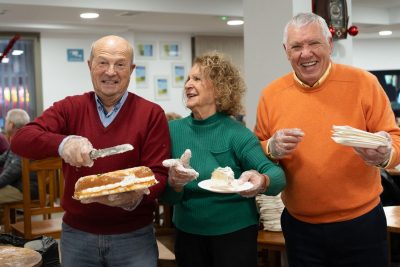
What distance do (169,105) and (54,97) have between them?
177 centimetres

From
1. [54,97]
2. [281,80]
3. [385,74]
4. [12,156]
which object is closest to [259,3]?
[281,80]

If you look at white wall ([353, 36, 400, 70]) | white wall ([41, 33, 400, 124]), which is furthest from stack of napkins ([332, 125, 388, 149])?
white wall ([353, 36, 400, 70])

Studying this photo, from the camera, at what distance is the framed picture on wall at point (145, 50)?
7.50 metres

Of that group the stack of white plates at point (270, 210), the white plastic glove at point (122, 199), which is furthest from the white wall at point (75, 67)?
the white plastic glove at point (122, 199)

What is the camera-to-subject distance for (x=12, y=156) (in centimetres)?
423

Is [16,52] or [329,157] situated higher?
[16,52]

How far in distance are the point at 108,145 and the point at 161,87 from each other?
19.9ft

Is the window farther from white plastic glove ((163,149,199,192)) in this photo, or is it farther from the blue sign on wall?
white plastic glove ((163,149,199,192))

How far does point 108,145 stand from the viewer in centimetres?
166

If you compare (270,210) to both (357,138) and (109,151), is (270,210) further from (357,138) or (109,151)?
(109,151)

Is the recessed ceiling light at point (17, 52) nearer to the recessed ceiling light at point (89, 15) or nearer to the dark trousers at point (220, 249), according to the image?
the recessed ceiling light at point (89, 15)

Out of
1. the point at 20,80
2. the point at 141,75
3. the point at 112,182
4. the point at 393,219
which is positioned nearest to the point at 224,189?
the point at 112,182

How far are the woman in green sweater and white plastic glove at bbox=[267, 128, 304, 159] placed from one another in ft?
0.29

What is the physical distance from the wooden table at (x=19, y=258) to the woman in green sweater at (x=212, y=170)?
531 mm
